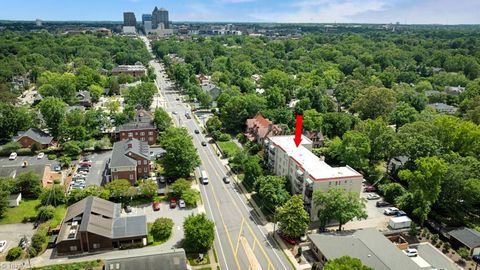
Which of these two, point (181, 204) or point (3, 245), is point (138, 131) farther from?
point (3, 245)

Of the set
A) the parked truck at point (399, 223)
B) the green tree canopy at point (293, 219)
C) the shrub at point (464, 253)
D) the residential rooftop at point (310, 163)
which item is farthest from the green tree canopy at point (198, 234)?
the shrub at point (464, 253)

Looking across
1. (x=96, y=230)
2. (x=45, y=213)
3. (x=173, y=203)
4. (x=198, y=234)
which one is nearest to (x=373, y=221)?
(x=198, y=234)

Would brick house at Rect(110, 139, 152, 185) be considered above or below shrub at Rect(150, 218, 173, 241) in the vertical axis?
above

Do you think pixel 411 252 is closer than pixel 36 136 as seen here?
Yes

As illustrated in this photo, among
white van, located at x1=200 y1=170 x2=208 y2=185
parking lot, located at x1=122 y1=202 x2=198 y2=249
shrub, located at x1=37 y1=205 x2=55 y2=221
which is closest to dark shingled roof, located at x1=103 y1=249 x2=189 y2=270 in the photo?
parking lot, located at x1=122 y1=202 x2=198 y2=249

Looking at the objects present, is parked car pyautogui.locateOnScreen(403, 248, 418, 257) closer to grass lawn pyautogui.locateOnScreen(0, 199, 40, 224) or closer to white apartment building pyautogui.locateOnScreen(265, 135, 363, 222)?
white apartment building pyautogui.locateOnScreen(265, 135, 363, 222)

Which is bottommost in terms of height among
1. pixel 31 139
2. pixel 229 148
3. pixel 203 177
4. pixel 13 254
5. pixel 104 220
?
pixel 13 254

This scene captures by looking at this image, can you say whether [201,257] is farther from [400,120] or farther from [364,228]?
[400,120]
